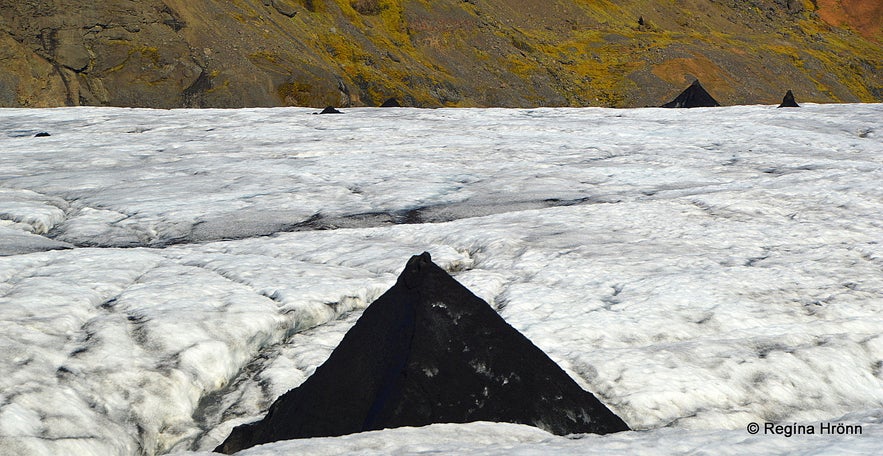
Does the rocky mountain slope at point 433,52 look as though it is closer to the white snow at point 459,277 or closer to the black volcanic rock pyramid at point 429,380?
the white snow at point 459,277

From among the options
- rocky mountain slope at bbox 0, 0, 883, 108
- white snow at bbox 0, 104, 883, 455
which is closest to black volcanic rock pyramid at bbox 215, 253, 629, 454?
white snow at bbox 0, 104, 883, 455

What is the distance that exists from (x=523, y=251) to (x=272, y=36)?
2998 centimetres

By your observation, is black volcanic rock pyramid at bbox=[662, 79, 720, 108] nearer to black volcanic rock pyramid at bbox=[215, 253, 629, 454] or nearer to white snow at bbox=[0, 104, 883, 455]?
white snow at bbox=[0, 104, 883, 455]

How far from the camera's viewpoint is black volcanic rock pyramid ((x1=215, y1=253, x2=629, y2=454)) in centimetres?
334

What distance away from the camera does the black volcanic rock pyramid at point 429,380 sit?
11.0ft

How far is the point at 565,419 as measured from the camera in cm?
338

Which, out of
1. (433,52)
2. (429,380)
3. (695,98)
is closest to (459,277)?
(429,380)

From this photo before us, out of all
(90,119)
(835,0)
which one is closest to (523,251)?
(90,119)

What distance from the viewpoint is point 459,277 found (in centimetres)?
529

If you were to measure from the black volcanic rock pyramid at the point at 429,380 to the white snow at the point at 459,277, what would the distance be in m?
0.18

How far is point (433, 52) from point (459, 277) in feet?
123

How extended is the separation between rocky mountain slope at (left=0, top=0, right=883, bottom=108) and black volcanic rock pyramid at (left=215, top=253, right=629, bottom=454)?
88.5ft

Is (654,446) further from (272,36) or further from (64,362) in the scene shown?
(272,36)
